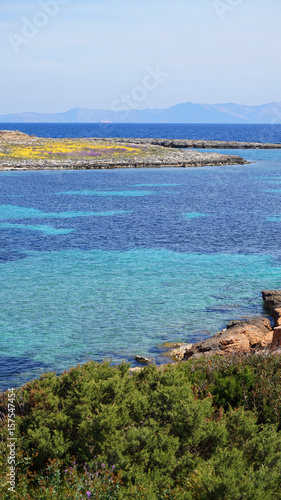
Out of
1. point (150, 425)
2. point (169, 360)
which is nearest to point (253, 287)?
point (169, 360)

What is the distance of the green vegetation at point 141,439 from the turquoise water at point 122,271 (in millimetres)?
7076

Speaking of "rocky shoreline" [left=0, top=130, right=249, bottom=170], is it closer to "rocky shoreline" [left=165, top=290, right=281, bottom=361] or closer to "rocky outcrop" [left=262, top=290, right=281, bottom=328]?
"rocky outcrop" [left=262, top=290, right=281, bottom=328]

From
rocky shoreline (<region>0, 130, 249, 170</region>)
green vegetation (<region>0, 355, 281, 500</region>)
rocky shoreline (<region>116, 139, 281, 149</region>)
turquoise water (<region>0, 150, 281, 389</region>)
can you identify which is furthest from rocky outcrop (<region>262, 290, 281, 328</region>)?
rocky shoreline (<region>116, 139, 281, 149</region>)

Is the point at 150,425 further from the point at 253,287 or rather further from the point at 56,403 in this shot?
the point at 253,287

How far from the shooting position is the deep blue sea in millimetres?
19750

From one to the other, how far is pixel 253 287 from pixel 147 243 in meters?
12.1

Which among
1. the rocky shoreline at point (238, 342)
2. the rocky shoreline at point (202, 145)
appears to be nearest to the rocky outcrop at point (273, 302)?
the rocky shoreline at point (238, 342)

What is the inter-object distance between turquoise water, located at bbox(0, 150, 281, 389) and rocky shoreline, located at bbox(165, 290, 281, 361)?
1088 millimetres

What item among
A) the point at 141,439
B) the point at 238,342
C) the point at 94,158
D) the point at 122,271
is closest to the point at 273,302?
the point at 238,342

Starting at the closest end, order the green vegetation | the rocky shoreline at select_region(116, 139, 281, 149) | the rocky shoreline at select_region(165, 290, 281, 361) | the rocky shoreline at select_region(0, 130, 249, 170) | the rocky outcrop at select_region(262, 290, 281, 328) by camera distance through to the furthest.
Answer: the green vegetation < the rocky shoreline at select_region(165, 290, 281, 361) < the rocky outcrop at select_region(262, 290, 281, 328) < the rocky shoreline at select_region(0, 130, 249, 170) < the rocky shoreline at select_region(116, 139, 281, 149)

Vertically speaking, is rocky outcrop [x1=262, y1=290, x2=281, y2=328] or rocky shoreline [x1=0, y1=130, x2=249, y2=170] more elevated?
rocky shoreline [x1=0, y1=130, x2=249, y2=170]

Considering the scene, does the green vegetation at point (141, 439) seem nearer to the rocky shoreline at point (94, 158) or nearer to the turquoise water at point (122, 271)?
the turquoise water at point (122, 271)

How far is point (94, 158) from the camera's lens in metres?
103

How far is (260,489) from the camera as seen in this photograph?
736 cm
